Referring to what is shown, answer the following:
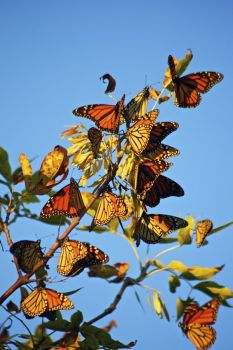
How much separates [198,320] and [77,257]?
68cm

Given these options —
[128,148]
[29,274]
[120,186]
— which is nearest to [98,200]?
[120,186]

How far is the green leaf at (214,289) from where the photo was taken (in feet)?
7.11

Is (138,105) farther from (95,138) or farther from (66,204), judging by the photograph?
(66,204)

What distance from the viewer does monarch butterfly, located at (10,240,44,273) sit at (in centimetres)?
245

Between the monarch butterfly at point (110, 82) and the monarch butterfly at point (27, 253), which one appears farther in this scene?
the monarch butterfly at point (110, 82)

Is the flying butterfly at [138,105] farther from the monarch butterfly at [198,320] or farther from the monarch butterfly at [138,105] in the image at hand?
the monarch butterfly at [198,320]

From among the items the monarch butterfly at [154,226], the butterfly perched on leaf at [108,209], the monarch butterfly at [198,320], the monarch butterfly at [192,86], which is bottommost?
the monarch butterfly at [198,320]

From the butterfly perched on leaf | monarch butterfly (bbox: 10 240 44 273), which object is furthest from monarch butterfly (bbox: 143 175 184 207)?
monarch butterfly (bbox: 10 240 44 273)

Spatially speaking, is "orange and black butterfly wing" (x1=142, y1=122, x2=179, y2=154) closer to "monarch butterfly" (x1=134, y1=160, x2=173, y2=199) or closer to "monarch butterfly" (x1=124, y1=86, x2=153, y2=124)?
"monarch butterfly" (x1=134, y1=160, x2=173, y2=199)

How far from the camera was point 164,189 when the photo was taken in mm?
2988

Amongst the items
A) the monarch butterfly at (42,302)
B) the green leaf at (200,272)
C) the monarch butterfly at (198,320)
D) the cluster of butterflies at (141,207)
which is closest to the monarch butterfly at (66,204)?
the cluster of butterflies at (141,207)

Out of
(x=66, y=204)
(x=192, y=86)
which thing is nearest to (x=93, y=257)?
(x=66, y=204)

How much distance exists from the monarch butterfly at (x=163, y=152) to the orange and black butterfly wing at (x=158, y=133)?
0.04 metres

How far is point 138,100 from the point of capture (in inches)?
116
